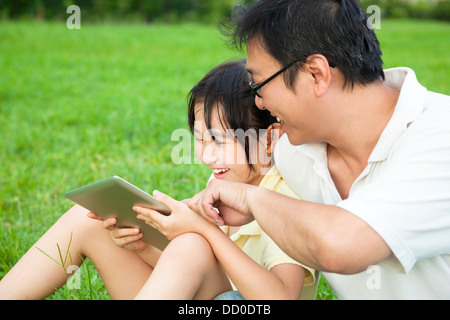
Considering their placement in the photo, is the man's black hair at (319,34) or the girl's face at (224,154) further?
the girl's face at (224,154)

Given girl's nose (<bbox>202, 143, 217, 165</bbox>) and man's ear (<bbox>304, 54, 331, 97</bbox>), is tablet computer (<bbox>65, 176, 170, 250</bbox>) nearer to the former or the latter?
girl's nose (<bbox>202, 143, 217, 165</bbox>)

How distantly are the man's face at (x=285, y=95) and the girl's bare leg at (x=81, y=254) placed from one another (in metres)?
0.86

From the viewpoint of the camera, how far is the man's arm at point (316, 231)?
4.72ft

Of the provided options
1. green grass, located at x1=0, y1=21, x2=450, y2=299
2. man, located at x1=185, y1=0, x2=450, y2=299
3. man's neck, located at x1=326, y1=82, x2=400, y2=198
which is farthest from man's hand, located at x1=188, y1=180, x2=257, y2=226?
green grass, located at x1=0, y1=21, x2=450, y2=299

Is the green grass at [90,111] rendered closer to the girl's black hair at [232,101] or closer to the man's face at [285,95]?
the girl's black hair at [232,101]


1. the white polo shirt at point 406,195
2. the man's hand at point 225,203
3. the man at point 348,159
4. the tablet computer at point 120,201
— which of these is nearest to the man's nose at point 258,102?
the man at point 348,159

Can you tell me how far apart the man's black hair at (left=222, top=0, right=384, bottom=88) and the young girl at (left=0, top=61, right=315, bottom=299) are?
474 mm

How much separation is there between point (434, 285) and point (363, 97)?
64 centimetres

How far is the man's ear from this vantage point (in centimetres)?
175

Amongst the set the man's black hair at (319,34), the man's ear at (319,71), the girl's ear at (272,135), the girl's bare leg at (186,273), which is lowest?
the girl's bare leg at (186,273)

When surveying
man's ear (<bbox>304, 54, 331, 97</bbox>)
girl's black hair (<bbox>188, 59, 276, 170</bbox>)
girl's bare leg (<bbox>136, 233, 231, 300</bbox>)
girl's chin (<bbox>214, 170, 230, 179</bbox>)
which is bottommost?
girl's bare leg (<bbox>136, 233, 231, 300</bbox>)

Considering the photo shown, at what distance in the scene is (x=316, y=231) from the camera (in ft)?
4.86

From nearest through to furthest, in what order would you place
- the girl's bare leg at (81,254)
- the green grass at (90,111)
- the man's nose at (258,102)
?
1. the man's nose at (258,102)
2. the girl's bare leg at (81,254)
3. the green grass at (90,111)

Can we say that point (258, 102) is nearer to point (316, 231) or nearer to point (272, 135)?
point (272, 135)
